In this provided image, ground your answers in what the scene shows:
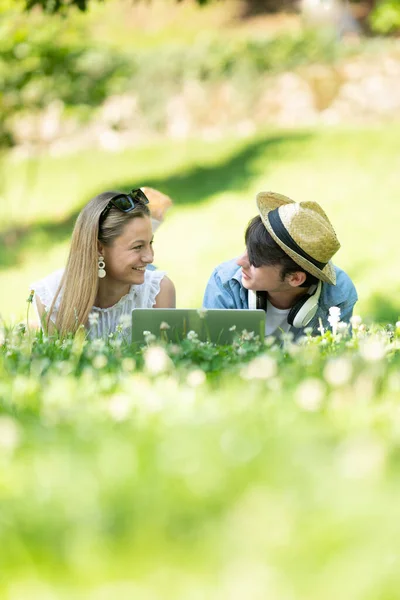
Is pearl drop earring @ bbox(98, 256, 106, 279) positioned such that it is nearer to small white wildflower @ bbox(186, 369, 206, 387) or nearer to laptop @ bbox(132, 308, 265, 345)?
laptop @ bbox(132, 308, 265, 345)

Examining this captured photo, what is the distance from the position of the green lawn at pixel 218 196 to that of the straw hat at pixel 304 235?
5.18 meters

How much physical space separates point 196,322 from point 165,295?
5.39 feet

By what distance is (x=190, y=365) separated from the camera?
3.22 meters

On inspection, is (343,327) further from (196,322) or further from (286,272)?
(286,272)

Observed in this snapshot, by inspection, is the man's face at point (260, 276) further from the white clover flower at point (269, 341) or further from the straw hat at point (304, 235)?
the white clover flower at point (269, 341)

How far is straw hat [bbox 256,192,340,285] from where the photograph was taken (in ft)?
15.8

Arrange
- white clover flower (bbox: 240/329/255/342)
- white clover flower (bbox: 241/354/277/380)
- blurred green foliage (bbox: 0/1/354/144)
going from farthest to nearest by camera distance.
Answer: blurred green foliage (bbox: 0/1/354/144), white clover flower (bbox: 240/329/255/342), white clover flower (bbox: 241/354/277/380)

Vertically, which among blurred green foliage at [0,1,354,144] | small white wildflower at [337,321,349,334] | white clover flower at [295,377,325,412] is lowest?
white clover flower at [295,377,325,412]

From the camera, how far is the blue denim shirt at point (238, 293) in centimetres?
521

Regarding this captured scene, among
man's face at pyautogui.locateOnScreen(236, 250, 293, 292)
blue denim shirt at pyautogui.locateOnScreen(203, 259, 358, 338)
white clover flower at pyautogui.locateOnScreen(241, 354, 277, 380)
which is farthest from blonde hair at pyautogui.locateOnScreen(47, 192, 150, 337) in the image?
white clover flower at pyautogui.locateOnScreen(241, 354, 277, 380)

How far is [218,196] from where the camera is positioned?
1499cm

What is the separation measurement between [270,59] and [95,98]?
16.7 ft

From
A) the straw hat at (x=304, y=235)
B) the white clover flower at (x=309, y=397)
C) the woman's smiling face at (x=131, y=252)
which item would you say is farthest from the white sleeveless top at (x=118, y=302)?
the white clover flower at (x=309, y=397)

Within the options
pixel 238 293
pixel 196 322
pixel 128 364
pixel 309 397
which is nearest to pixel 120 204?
pixel 238 293
